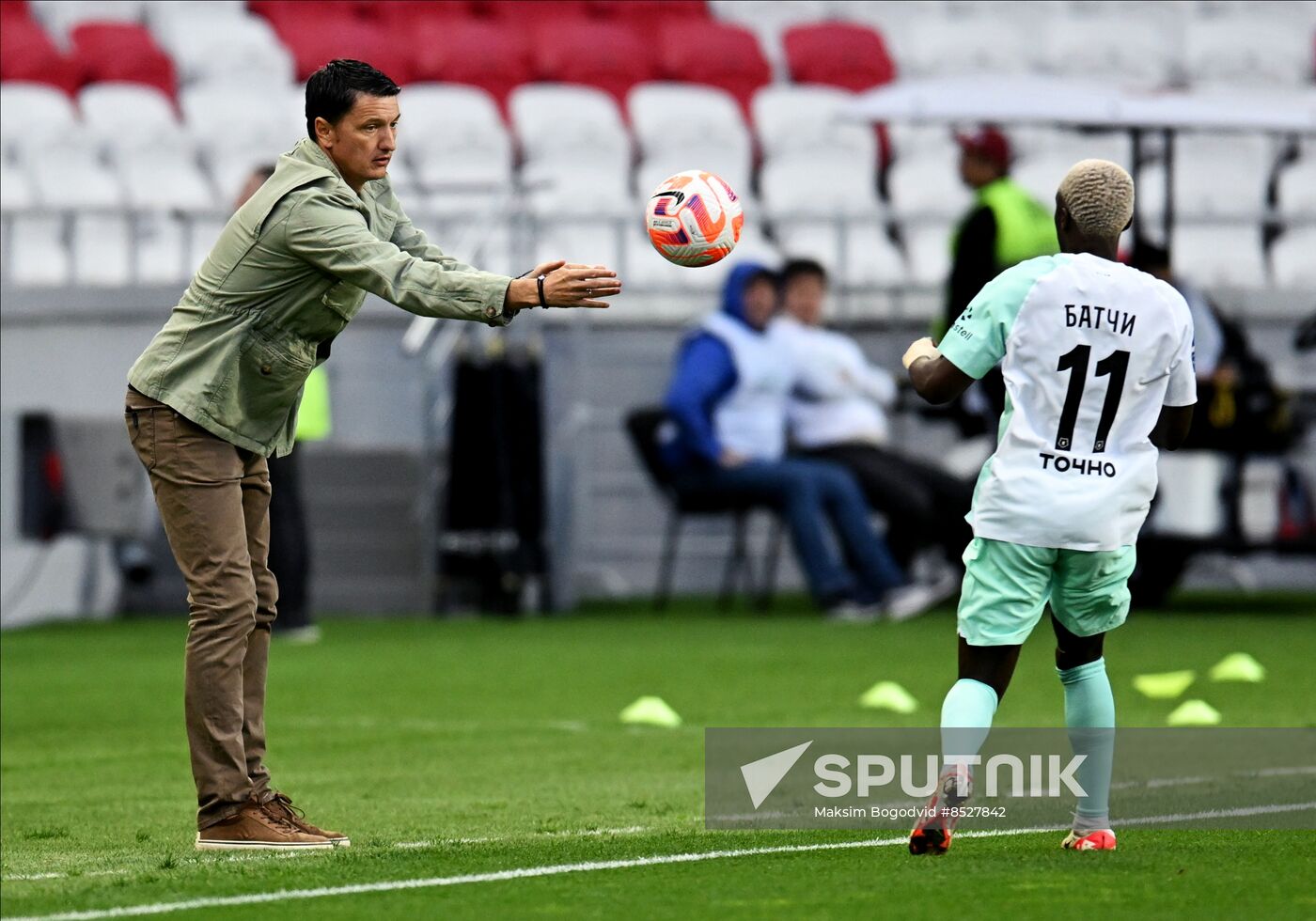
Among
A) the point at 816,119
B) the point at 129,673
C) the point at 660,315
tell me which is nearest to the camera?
the point at 129,673

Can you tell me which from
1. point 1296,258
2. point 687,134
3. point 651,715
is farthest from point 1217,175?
point 651,715

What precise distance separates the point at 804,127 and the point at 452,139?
3055 millimetres

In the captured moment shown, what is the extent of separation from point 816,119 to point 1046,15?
3.39m

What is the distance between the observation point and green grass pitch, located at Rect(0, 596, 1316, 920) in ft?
16.7

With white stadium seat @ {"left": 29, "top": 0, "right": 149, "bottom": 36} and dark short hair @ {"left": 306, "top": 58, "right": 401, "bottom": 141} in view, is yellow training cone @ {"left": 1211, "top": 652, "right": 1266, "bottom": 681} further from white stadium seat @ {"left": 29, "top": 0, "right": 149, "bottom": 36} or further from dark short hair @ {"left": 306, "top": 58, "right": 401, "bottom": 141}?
white stadium seat @ {"left": 29, "top": 0, "right": 149, "bottom": 36}

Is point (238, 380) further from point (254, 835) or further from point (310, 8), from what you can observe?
point (310, 8)

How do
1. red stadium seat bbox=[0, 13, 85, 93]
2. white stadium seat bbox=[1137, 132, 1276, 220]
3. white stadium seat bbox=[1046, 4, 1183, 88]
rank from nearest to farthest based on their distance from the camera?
red stadium seat bbox=[0, 13, 85, 93] → white stadium seat bbox=[1137, 132, 1276, 220] → white stadium seat bbox=[1046, 4, 1183, 88]

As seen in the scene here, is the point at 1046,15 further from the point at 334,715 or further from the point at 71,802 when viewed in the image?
the point at 71,802

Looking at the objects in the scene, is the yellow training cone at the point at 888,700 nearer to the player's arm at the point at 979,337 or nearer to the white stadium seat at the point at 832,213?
the player's arm at the point at 979,337

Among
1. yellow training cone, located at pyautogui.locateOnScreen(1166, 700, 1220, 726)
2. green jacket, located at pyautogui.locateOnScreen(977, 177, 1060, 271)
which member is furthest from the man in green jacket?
green jacket, located at pyautogui.locateOnScreen(977, 177, 1060, 271)


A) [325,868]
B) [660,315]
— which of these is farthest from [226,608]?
[660,315]

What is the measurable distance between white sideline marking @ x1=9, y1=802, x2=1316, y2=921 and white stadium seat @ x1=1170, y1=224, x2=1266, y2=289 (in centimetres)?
1211

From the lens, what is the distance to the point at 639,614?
50.5 feet

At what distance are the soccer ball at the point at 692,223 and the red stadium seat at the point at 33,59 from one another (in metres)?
13.5
